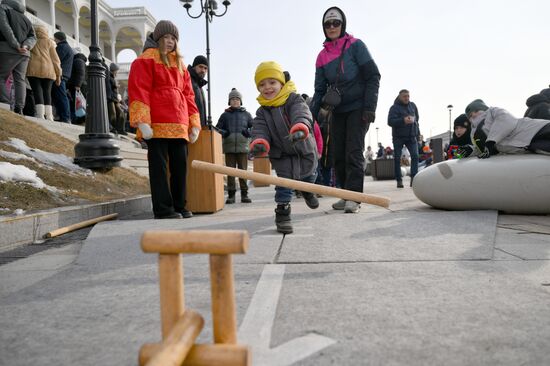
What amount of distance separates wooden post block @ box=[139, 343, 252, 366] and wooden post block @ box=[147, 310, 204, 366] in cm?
3

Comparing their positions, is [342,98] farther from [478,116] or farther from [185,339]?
[185,339]

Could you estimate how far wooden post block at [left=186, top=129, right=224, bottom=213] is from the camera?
463cm

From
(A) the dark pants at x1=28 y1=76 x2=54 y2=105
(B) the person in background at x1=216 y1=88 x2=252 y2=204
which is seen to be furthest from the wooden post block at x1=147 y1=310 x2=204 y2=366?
(A) the dark pants at x1=28 y1=76 x2=54 y2=105

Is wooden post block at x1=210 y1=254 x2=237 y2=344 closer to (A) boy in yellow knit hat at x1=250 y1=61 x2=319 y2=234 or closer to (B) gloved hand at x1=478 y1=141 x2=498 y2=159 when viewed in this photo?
(A) boy in yellow knit hat at x1=250 y1=61 x2=319 y2=234

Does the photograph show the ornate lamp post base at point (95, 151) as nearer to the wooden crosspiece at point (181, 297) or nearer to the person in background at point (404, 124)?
the person in background at point (404, 124)

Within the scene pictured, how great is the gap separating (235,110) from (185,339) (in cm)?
590

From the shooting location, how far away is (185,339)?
0.95m

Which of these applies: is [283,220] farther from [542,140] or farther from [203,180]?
[542,140]

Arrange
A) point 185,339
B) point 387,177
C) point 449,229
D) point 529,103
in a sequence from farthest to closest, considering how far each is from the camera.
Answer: point 387,177, point 529,103, point 449,229, point 185,339

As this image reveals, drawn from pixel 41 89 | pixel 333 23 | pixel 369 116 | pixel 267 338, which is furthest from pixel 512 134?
pixel 41 89

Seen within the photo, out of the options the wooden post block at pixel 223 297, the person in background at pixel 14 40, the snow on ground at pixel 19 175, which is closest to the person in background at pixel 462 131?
the snow on ground at pixel 19 175

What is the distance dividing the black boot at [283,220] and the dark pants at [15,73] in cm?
536

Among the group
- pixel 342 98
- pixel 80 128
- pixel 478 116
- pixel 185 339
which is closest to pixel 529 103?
pixel 478 116

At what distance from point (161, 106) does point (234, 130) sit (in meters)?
2.62
